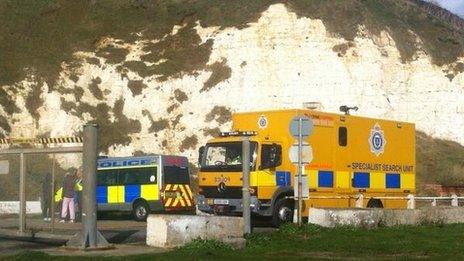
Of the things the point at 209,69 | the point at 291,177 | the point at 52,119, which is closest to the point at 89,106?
the point at 52,119

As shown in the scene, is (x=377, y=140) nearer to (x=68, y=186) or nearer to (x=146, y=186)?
(x=146, y=186)

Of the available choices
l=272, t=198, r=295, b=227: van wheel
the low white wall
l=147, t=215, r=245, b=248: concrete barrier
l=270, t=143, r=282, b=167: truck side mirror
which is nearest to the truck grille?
l=272, t=198, r=295, b=227: van wheel

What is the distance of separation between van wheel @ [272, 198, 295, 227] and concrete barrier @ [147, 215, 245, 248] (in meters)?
6.35

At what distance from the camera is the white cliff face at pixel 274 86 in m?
48.5

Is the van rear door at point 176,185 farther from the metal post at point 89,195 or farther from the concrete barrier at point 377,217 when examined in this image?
the metal post at point 89,195

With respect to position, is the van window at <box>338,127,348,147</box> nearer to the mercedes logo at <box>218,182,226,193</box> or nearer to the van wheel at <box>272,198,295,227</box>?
the van wheel at <box>272,198,295,227</box>

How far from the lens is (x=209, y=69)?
167 feet

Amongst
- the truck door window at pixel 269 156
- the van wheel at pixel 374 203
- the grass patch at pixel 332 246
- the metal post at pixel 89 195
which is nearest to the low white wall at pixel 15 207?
the metal post at pixel 89 195

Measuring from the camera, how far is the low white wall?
18355 mm

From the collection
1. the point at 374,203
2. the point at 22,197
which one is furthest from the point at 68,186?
the point at 374,203

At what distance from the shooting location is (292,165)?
23328 mm

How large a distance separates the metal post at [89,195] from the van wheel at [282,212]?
26.2 ft

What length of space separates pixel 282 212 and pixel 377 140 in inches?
215

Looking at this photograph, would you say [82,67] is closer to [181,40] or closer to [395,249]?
[181,40]
